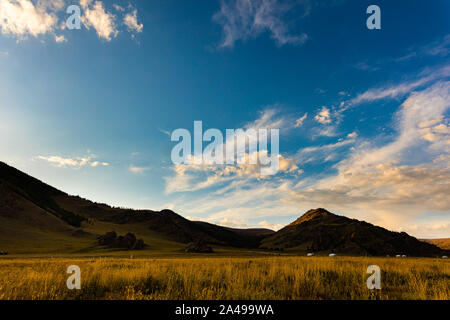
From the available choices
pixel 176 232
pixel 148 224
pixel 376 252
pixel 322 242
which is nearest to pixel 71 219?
pixel 148 224

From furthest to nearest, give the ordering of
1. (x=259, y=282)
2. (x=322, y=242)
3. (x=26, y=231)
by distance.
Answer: (x=322, y=242) → (x=26, y=231) → (x=259, y=282)

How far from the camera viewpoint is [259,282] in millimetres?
9844

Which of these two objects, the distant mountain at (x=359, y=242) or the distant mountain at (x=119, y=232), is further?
the distant mountain at (x=359, y=242)

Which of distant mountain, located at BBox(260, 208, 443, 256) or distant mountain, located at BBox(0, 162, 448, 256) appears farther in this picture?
distant mountain, located at BBox(260, 208, 443, 256)

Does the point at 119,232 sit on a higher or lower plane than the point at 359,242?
higher
